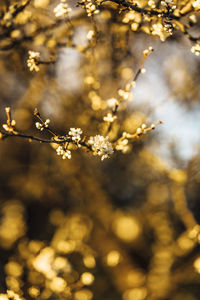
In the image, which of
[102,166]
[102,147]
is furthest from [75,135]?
[102,166]

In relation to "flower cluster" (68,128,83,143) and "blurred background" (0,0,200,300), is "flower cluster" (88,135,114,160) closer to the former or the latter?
"flower cluster" (68,128,83,143)

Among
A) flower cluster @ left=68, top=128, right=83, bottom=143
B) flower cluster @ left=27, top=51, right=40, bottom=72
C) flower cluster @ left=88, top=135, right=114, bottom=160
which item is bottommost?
flower cluster @ left=88, top=135, right=114, bottom=160

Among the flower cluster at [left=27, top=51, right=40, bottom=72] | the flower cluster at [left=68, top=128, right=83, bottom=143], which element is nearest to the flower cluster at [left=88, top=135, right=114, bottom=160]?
the flower cluster at [left=68, top=128, right=83, bottom=143]

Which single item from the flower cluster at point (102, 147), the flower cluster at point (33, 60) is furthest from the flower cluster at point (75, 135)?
the flower cluster at point (33, 60)

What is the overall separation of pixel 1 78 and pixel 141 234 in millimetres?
4863

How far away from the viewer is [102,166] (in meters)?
5.66

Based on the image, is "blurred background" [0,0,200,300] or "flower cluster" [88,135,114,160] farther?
"blurred background" [0,0,200,300]

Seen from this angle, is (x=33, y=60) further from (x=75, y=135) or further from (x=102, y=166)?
(x=102, y=166)

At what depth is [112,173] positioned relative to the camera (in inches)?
197

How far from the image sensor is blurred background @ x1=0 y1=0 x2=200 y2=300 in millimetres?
2965

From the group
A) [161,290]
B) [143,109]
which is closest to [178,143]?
[143,109]

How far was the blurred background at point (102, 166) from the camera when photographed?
9.73 feet

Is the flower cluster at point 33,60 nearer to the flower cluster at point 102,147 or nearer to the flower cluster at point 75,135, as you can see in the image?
the flower cluster at point 75,135

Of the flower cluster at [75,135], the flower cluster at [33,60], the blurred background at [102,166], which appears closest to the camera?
the flower cluster at [75,135]
